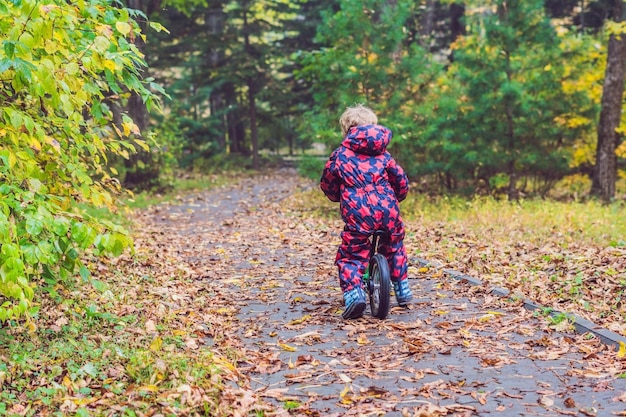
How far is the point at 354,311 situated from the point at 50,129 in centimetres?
319

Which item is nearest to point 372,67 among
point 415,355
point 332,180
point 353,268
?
point 332,180

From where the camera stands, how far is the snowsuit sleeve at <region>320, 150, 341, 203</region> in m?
6.24

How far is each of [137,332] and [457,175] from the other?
10.6m

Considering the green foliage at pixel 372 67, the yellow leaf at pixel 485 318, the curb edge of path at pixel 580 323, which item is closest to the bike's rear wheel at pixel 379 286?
the yellow leaf at pixel 485 318

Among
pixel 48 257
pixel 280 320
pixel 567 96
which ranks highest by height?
pixel 567 96

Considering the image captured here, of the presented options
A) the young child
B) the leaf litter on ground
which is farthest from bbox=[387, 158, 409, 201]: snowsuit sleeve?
the leaf litter on ground

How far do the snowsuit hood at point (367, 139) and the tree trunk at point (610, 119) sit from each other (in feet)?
32.7

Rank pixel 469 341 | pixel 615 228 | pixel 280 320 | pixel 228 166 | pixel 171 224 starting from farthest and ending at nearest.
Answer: pixel 228 166
pixel 171 224
pixel 615 228
pixel 280 320
pixel 469 341

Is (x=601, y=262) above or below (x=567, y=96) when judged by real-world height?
below

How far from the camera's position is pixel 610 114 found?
14219 millimetres

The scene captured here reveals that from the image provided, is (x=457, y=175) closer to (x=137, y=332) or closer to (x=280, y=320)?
(x=280, y=320)

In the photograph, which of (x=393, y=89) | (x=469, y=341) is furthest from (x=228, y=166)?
(x=469, y=341)

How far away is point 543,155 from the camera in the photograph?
14.4m

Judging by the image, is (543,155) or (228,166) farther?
(228,166)
